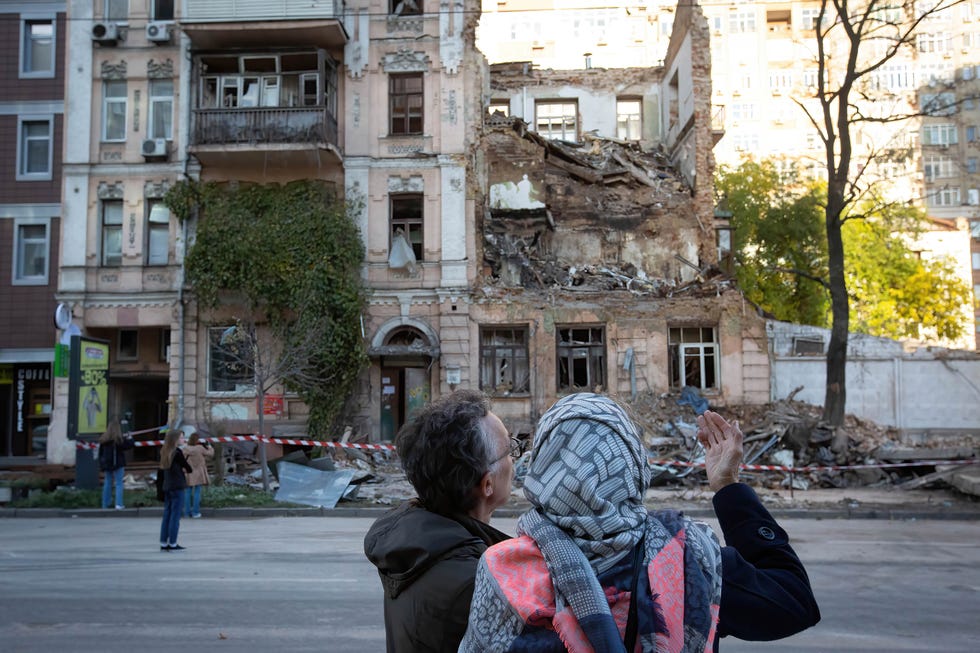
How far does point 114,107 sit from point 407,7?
10.1 m

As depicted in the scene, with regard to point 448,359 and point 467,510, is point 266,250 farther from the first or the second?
point 467,510

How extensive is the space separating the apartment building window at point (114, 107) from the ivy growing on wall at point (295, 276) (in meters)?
3.10

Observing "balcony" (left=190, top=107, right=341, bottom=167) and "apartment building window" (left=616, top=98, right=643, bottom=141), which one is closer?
"balcony" (left=190, top=107, right=341, bottom=167)

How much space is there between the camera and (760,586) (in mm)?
2080

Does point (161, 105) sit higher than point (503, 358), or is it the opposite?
point (161, 105)

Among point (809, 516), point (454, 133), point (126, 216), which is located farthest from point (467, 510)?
point (126, 216)

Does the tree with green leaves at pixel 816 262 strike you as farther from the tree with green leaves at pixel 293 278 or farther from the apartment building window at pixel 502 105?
the tree with green leaves at pixel 293 278

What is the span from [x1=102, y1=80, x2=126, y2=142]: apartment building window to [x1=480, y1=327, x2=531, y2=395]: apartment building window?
530 inches

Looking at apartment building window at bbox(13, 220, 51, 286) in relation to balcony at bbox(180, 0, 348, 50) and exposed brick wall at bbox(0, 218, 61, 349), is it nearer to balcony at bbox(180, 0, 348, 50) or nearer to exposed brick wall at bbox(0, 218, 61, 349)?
exposed brick wall at bbox(0, 218, 61, 349)

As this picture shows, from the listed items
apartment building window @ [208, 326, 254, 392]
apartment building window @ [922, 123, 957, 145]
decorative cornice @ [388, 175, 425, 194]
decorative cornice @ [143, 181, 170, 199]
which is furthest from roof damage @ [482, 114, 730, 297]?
apartment building window @ [922, 123, 957, 145]

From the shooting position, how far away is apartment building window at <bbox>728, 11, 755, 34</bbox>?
231 feet

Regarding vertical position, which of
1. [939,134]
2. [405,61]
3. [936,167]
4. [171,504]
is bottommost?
[171,504]

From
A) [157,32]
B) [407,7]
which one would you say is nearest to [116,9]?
[157,32]

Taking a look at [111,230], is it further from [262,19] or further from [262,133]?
[262,19]
